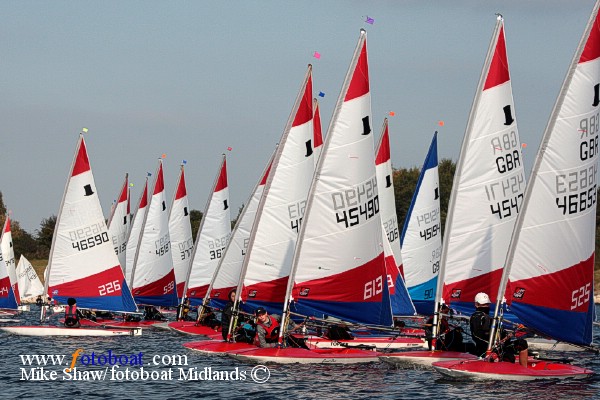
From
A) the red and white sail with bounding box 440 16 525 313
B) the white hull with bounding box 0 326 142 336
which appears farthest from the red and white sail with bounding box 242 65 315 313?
the white hull with bounding box 0 326 142 336

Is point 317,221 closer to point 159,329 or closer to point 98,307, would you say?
point 98,307

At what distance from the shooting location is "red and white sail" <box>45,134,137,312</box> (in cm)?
3941

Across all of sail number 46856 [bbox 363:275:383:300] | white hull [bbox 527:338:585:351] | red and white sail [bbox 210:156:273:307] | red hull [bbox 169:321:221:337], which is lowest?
white hull [bbox 527:338:585:351]

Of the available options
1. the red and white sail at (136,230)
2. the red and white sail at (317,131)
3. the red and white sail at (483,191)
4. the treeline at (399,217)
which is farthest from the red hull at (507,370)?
the treeline at (399,217)

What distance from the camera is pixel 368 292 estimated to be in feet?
98.8

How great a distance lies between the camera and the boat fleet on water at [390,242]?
25.8 metres

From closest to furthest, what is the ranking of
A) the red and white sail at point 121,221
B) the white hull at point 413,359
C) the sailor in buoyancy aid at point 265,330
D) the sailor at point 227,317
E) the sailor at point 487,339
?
the sailor at point 487,339 < the white hull at point 413,359 < the sailor in buoyancy aid at point 265,330 < the sailor at point 227,317 < the red and white sail at point 121,221

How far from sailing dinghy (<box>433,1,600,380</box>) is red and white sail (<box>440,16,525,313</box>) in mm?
4079

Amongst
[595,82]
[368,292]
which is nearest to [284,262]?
[368,292]

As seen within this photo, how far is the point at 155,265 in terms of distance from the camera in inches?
1969

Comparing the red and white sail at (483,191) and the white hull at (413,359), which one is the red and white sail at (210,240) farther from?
the white hull at (413,359)

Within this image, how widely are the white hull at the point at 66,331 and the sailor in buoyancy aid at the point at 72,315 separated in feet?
1.70

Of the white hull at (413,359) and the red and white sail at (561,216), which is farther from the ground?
the red and white sail at (561,216)

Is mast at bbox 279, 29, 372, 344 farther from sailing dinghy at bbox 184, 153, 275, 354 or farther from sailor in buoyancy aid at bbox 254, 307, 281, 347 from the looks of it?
sailing dinghy at bbox 184, 153, 275, 354
